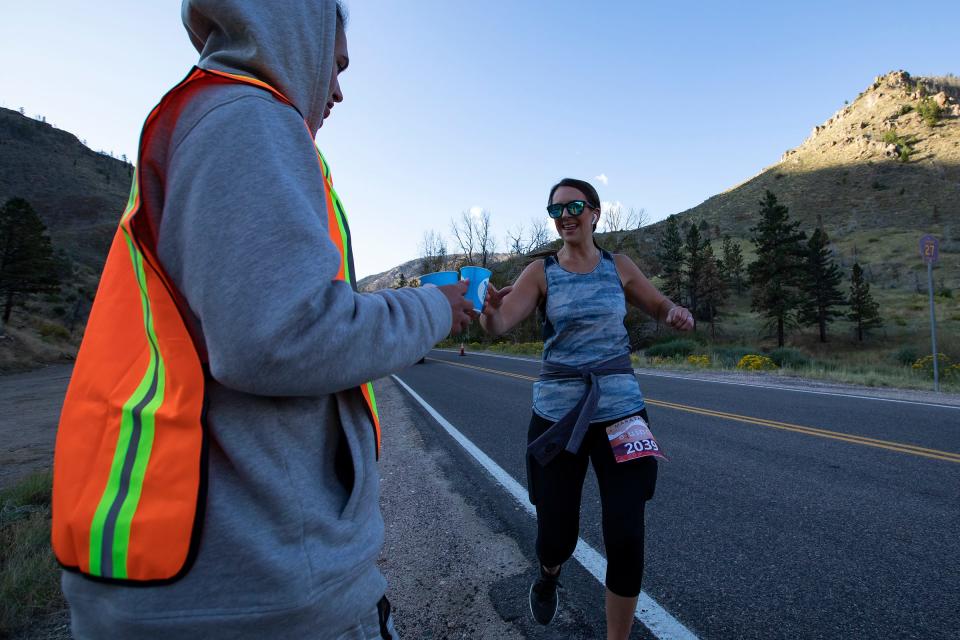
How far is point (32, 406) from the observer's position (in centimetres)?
1288

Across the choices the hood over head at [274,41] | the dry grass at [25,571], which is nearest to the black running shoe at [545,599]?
the hood over head at [274,41]

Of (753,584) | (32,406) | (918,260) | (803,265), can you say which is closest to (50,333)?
(32,406)

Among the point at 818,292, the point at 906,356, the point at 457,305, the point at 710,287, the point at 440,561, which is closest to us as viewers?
the point at 457,305

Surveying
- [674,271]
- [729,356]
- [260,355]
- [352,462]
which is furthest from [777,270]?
[260,355]

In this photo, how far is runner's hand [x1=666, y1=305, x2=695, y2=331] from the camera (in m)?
2.77

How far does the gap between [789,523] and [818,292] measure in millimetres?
41578

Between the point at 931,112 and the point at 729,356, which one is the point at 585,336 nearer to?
the point at 729,356

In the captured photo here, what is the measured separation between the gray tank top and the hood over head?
1.81 meters

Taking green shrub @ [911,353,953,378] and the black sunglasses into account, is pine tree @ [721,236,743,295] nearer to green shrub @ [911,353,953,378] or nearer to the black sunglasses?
green shrub @ [911,353,953,378]

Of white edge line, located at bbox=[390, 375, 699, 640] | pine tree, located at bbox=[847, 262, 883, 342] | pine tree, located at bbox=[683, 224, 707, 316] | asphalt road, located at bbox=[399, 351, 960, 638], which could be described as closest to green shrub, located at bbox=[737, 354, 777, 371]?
asphalt road, located at bbox=[399, 351, 960, 638]

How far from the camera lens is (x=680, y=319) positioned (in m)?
2.80

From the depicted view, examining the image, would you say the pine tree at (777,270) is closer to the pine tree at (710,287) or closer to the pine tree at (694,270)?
the pine tree at (710,287)

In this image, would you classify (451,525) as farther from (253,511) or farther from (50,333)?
(50,333)

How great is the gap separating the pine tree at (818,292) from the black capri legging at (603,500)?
42.7m
